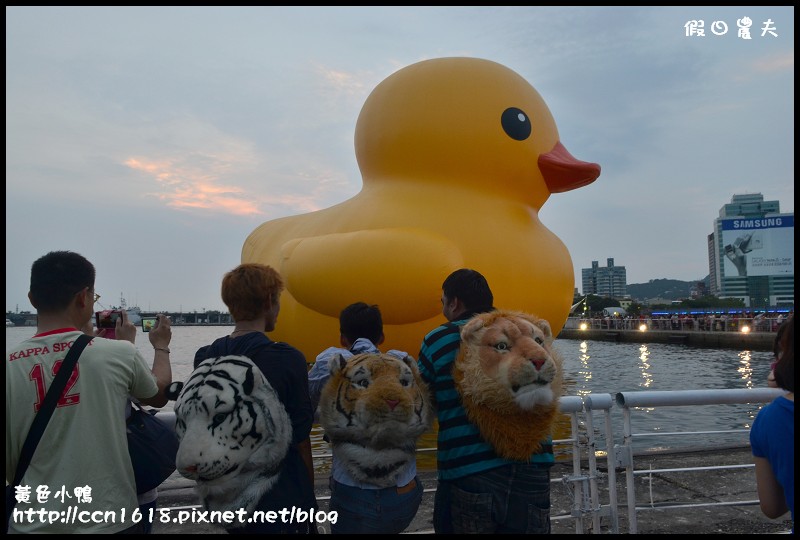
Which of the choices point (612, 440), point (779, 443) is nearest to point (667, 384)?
point (612, 440)

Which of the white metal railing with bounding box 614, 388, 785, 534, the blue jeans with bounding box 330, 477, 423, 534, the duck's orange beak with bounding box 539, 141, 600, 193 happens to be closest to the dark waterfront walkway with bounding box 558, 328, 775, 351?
the duck's orange beak with bounding box 539, 141, 600, 193

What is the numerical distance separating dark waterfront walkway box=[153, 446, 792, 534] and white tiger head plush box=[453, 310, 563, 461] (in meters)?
1.28

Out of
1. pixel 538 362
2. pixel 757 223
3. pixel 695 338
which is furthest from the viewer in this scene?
pixel 757 223

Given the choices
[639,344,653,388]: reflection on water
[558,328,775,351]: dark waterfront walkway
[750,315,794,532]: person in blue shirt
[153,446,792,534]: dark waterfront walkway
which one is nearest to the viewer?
[750,315,794,532]: person in blue shirt

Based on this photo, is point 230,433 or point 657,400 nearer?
point 230,433

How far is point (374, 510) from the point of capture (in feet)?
6.66

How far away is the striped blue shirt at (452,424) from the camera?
6.56 feet

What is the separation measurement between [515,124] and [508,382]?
5114mm

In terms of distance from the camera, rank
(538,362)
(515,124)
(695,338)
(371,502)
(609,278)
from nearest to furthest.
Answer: (538,362) < (371,502) < (515,124) < (695,338) < (609,278)

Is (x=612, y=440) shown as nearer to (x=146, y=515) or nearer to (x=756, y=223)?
(x=146, y=515)

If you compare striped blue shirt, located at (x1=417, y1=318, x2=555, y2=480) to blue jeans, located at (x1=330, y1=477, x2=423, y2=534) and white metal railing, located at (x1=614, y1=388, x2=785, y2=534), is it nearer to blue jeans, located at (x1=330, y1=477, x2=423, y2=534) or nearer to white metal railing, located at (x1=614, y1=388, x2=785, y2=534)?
blue jeans, located at (x1=330, y1=477, x2=423, y2=534)

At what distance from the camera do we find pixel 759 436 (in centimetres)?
178

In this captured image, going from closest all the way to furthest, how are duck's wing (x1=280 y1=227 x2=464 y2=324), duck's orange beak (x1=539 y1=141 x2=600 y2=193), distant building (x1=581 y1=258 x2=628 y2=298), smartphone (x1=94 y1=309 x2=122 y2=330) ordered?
1. smartphone (x1=94 y1=309 x2=122 y2=330)
2. duck's wing (x1=280 y1=227 x2=464 y2=324)
3. duck's orange beak (x1=539 y1=141 x2=600 y2=193)
4. distant building (x1=581 y1=258 x2=628 y2=298)

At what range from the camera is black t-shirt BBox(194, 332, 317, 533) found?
190 cm
